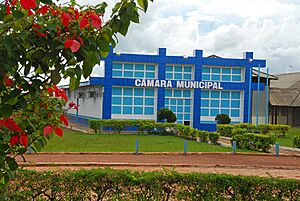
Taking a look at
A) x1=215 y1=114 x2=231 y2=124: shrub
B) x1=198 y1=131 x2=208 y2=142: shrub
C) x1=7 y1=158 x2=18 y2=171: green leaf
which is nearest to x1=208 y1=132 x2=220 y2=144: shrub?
x1=198 y1=131 x2=208 y2=142: shrub

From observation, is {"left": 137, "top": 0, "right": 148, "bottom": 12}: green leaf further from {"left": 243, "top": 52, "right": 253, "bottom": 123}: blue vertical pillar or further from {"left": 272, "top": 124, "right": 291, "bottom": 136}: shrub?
{"left": 243, "top": 52, "right": 253, "bottom": 123}: blue vertical pillar

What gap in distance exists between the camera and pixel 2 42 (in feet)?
6.12

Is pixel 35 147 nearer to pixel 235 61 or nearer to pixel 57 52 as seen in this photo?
pixel 57 52

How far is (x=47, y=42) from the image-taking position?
6.39ft

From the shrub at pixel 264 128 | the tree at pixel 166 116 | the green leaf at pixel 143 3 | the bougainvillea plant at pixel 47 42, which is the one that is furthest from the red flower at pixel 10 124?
the shrub at pixel 264 128

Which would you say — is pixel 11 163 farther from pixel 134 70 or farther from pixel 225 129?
pixel 134 70

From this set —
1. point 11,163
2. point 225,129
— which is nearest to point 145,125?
point 225,129

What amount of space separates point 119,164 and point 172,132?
52.7ft

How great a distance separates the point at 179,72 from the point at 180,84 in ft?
3.64

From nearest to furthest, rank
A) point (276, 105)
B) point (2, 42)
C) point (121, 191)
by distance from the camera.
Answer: point (2, 42) → point (121, 191) → point (276, 105)

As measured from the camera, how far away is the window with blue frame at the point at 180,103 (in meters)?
32.6

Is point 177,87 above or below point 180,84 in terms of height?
below

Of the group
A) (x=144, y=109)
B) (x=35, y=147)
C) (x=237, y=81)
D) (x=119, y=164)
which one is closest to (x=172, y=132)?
(x=144, y=109)

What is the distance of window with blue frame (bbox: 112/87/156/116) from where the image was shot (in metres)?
31.3
